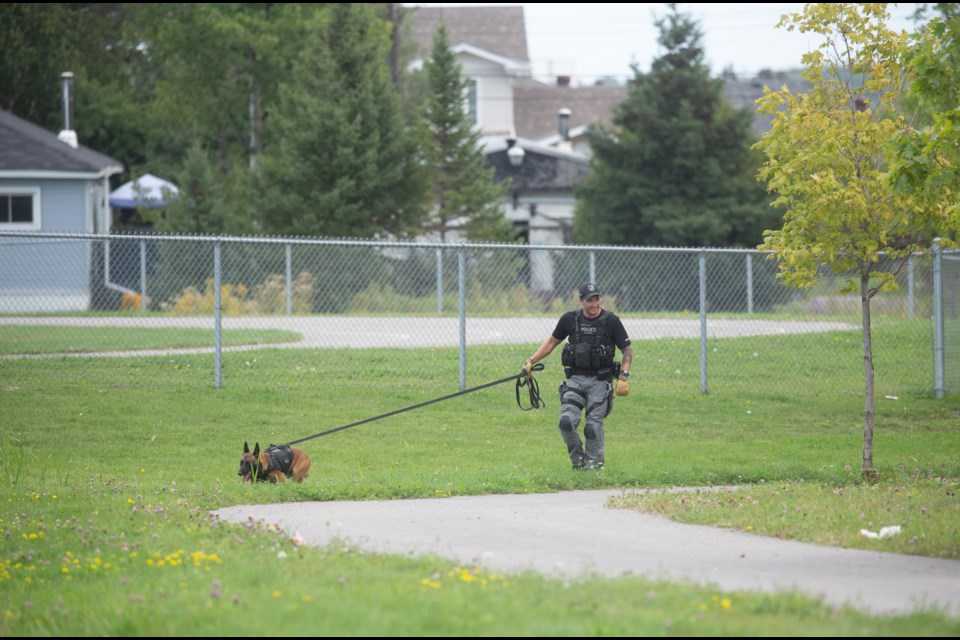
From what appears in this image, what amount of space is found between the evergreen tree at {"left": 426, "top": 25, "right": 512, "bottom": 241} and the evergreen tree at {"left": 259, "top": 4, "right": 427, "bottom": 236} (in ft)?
4.35

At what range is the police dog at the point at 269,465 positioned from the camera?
10.9 m

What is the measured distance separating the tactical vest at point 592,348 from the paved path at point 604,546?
1611mm

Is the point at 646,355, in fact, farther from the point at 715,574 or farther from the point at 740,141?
the point at 740,141

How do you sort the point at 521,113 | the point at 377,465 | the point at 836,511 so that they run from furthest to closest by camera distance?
1. the point at 521,113
2. the point at 377,465
3. the point at 836,511

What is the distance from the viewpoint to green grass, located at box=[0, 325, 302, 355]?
1795 centimetres

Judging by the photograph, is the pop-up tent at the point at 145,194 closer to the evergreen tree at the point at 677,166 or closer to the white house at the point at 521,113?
the white house at the point at 521,113

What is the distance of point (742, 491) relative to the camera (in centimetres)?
1071

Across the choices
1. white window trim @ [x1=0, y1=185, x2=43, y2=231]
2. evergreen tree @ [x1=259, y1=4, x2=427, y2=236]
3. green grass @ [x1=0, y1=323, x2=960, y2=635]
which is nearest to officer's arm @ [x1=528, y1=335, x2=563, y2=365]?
green grass @ [x1=0, y1=323, x2=960, y2=635]

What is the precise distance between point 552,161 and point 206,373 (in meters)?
30.8

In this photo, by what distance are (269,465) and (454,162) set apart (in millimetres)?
26265

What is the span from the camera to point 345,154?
33.2m

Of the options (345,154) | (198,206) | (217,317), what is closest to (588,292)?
(217,317)

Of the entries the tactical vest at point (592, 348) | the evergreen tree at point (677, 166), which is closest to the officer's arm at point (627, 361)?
the tactical vest at point (592, 348)

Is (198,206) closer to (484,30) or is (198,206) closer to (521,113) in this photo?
(521,113)
